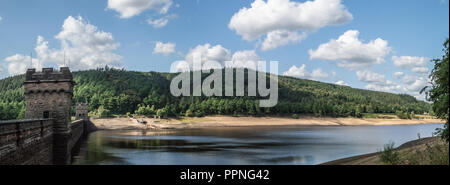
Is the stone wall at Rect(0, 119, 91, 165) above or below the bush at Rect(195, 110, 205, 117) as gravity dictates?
above

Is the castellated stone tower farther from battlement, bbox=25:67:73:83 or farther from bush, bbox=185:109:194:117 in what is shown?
bush, bbox=185:109:194:117

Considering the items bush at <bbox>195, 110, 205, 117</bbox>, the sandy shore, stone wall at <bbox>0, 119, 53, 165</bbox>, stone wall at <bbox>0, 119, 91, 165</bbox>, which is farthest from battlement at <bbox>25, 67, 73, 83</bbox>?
bush at <bbox>195, 110, 205, 117</bbox>

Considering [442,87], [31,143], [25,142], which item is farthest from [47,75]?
[442,87]

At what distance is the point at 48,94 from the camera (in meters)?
29.0

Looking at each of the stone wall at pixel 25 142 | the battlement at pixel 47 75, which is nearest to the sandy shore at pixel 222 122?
the battlement at pixel 47 75

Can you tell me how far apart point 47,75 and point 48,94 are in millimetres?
1753

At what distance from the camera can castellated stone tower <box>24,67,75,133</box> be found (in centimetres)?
2869

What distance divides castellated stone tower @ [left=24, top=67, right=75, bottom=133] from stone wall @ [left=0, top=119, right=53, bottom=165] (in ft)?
6.98

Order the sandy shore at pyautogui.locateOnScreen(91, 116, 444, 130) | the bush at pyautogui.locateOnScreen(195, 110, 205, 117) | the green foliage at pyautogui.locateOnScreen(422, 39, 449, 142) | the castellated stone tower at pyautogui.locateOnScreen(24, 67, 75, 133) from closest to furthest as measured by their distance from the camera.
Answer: the green foliage at pyautogui.locateOnScreen(422, 39, 449, 142), the castellated stone tower at pyautogui.locateOnScreen(24, 67, 75, 133), the sandy shore at pyautogui.locateOnScreen(91, 116, 444, 130), the bush at pyautogui.locateOnScreen(195, 110, 205, 117)

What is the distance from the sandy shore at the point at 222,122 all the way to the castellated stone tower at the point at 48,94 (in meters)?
73.1

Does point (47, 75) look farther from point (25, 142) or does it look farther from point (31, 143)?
point (25, 142)
